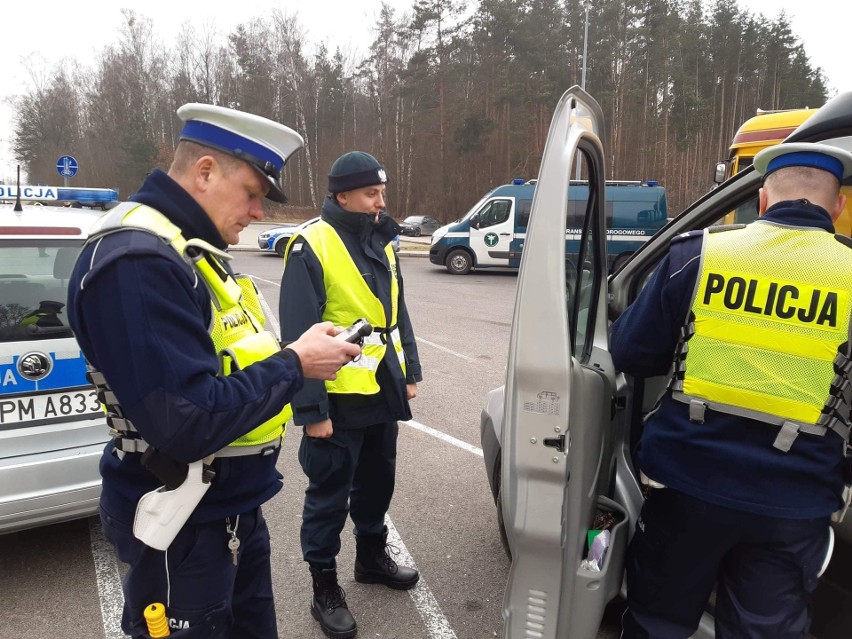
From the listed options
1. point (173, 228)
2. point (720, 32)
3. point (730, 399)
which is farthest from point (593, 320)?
point (720, 32)

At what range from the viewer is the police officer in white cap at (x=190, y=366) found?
1214mm

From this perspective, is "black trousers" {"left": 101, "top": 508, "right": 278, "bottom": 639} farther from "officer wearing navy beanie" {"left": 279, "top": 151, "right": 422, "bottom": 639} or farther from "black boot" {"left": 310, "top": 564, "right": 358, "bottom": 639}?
"black boot" {"left": 310, "top": 564, "right": 358, "bottom": 639}

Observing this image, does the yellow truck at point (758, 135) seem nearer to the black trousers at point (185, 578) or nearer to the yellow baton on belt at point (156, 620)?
the black trousers at point (185, 578)

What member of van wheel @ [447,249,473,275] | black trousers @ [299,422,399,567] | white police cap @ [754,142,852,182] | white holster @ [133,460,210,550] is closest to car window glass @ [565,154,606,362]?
white police cap @ [754,142,852,182]

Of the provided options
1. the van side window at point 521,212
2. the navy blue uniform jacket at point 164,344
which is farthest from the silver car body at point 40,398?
the van side window at point 521,212

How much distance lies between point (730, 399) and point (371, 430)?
151 centimetres

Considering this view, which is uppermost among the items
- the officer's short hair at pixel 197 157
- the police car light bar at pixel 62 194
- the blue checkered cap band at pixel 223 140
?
the police car light bar at pixel 62 194

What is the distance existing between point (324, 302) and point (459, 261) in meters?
13.2

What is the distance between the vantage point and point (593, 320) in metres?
2.42

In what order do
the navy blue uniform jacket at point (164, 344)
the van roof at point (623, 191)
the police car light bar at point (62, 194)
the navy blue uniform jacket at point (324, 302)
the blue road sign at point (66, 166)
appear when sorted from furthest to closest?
the van roof at point (623, 191)
the blue road sign at point (66, 166)
the police car light bar at point (62, 194)
the navy blue uniform jacket at point (324, 302)
the navy blue uniform jacket at point (164, 344)

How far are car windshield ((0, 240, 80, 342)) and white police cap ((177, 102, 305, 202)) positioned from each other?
4.99 ft

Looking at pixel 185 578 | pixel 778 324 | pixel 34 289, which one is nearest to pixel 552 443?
pixel 778 324

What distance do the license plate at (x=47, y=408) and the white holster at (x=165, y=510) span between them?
1390 millimetres

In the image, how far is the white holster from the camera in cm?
137
